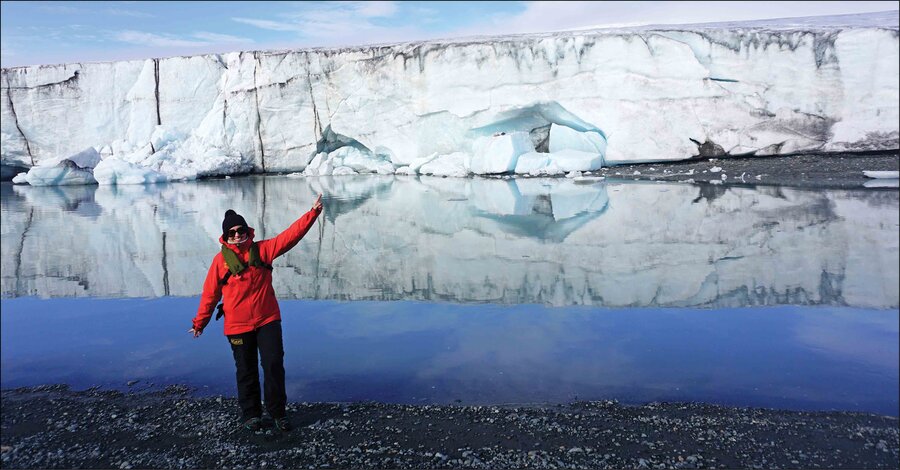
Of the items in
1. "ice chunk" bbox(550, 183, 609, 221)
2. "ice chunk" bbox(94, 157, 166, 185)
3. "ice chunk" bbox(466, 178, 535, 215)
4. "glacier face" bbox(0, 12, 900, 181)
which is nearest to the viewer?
"ice chunk" bbox(550, 183, 609, 221)

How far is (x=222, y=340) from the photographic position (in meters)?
4.32

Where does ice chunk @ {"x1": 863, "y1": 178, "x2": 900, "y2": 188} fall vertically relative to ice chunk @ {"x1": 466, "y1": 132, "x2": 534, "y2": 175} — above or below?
below

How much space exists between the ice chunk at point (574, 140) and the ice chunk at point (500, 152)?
25.4 inches

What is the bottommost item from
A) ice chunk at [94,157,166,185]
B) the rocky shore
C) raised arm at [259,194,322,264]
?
the rocky shore

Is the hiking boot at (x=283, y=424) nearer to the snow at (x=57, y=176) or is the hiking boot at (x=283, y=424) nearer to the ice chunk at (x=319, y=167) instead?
the ice chunk at (x=319, y=167)

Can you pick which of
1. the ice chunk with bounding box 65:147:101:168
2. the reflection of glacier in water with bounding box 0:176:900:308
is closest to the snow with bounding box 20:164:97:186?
the ice chunk with bounding box 65:147:101:168

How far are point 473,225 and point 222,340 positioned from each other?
15.9 ft

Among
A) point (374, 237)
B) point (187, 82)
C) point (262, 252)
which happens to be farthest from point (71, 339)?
point (187, 82)

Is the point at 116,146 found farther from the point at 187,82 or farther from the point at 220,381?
the point at 220,381

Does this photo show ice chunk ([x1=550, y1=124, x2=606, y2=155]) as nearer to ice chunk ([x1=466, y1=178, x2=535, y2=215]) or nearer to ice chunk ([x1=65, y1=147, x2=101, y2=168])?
ice chunk ([x1=466, y1=178, x2=535, y2=215])

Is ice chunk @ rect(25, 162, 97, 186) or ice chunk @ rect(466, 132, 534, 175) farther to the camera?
ice chunk @ rect(25, 162, 97, 186)

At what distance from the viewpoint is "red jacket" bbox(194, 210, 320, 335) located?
304cm

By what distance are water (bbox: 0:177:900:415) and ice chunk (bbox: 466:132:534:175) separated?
5719 millimetres

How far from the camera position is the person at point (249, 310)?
119 inches
